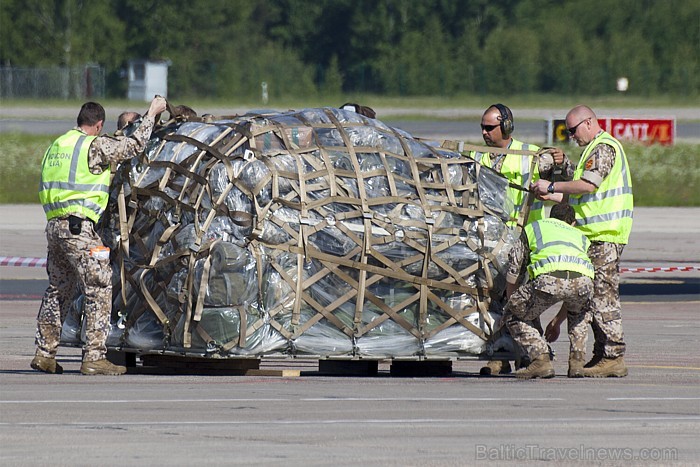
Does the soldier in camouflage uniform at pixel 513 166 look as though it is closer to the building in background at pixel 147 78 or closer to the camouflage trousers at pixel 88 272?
the camouflage trousers at pixel 88 272

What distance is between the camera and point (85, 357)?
11891 mm

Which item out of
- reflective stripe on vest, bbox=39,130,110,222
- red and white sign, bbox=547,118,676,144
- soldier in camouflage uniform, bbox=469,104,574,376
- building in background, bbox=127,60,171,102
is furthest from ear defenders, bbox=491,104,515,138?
building in background, bbox=127,60,171,102

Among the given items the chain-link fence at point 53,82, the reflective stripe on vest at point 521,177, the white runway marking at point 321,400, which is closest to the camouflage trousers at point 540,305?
the reflective stripe on vest at point 521,177

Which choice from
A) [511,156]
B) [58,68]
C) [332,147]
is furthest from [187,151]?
[58,68]

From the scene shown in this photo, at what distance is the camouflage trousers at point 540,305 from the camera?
11.6 metres

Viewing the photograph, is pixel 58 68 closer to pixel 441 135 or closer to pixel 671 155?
pixel 441 135

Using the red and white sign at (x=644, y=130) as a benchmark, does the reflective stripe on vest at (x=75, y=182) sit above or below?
above

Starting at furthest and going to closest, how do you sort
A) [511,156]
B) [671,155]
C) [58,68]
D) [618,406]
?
[58,68]
[671,155]
[511,156]
[618,406]

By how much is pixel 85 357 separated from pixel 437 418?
3.66 meters

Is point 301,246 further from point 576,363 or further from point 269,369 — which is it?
point 576,363

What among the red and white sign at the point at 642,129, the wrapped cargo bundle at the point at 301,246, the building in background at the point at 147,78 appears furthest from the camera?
the building in background at the point at 147,78

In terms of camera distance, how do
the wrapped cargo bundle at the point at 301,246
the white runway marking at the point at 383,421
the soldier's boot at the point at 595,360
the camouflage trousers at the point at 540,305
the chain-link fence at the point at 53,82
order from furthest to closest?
the chain-link fence at the point at 53,82
the soldier's boot at the point at 595,360
the camouflage trousers at the point at 540,305
the wrapped cargo bundle at the point at 301,246
the white runway marking at the point at 383,421

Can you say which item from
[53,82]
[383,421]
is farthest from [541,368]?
[53,82]

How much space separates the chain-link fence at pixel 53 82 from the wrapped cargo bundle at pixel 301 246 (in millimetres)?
60213
